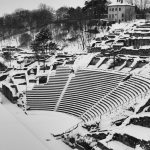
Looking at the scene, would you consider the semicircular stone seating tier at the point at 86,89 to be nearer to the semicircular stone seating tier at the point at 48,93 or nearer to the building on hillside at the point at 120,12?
the semicircular stone seating tier at the point at 48,93

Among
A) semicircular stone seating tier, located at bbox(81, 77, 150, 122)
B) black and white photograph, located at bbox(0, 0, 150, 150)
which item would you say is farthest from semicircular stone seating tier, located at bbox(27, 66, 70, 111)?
semicircular stone seating tier, located at bbox(81, 77, 150, 122)

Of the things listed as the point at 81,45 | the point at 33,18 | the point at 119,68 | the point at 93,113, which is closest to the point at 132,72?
the point at 119,68

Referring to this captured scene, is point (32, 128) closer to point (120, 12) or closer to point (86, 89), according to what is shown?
point (86, 89)

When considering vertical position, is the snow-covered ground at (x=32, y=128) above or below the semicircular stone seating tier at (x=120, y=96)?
below

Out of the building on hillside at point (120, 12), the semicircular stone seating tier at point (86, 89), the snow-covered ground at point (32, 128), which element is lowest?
the snow-covered ground at point (32, 128)

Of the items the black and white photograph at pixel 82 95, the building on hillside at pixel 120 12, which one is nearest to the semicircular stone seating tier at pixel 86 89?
the black and white photograph at pixel 82 95

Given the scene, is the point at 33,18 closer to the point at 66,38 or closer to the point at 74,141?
the point at 66,38

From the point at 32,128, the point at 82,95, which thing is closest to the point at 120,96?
the point at 82,95
